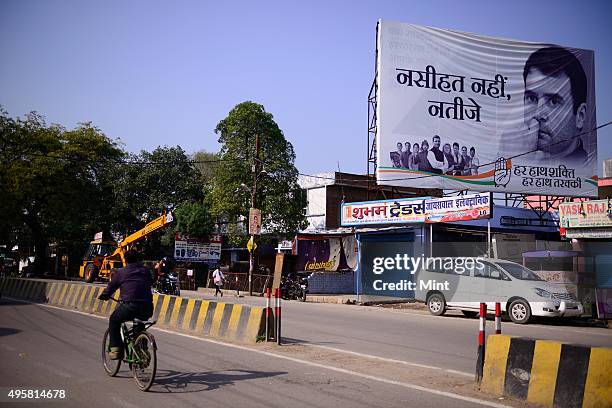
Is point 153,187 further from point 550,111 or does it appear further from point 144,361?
point 144,361

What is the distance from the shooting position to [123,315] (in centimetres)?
790

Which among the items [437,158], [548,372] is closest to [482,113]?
[437,158]

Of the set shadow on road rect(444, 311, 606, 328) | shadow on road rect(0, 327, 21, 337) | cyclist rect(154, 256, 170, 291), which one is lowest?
shadow on road rect(0, 327, 21, 337)

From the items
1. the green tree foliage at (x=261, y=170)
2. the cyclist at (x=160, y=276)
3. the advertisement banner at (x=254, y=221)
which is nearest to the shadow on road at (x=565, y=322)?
the advertisement banner at (x=254, y=221)

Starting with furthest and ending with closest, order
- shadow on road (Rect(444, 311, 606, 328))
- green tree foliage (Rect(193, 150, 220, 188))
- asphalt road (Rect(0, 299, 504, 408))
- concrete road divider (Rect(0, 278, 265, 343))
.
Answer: green tree foliage (Rect(193, 150, 220, 188)), shadow on road (Rect(444, 311, 606, 328)), concrete road divider (Rect(0, 278, 265, 343)), asphalt road (Rect(0, 299, 504, 408))

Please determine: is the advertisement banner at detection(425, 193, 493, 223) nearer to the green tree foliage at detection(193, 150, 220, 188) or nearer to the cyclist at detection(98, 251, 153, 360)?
the cyclist at detection(98, 251, 153, 360)

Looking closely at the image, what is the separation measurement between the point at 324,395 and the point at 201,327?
6.66 m

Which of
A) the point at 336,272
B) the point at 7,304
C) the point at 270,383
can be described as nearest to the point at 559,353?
the point at 270,383

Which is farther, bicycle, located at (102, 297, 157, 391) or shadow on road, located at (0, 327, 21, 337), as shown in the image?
shadow on road, located at (0, 327, 21, 337)

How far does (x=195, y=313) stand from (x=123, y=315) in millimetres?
6034

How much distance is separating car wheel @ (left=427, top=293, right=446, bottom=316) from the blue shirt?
48.2 ft

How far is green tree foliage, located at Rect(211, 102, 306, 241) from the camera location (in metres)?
35.8

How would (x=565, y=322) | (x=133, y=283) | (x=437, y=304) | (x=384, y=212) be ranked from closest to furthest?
(x=133, y=283) → (x=565, y=322) → (x=437, y=304) → (x=384, y=212)

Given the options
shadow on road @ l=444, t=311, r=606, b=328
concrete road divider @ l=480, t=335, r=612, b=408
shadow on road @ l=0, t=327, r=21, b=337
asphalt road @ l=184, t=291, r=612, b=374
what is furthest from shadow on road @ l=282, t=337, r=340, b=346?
shadow on road @ l=444, t=311, r=606, b=328
